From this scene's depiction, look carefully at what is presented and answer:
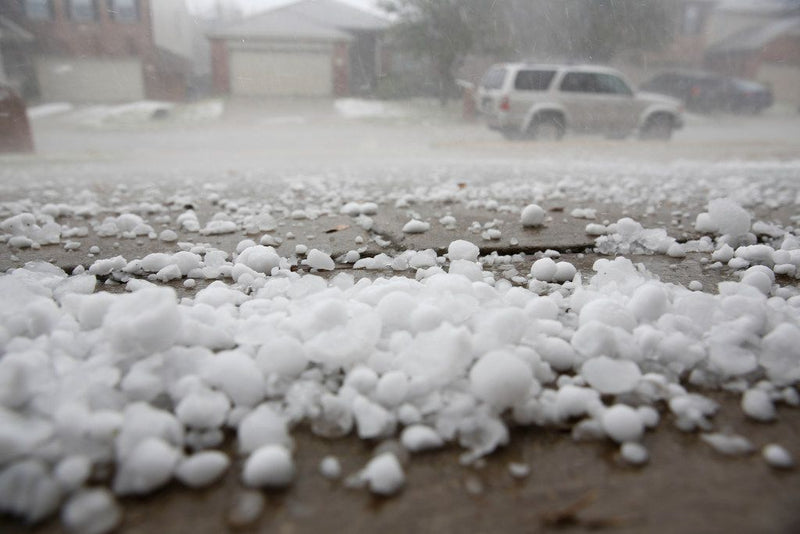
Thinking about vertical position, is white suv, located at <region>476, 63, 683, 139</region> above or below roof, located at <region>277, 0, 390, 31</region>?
below

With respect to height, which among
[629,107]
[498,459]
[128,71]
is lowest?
[498,459]

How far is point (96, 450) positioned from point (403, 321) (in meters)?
0.46

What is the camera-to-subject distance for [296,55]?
1123 centimetres

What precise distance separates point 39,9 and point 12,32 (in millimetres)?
1322

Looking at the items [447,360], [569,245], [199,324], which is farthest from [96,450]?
[569,245]

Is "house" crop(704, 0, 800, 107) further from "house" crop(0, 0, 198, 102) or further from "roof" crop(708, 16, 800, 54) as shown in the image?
"house" crop(0, 0, 198, 102)

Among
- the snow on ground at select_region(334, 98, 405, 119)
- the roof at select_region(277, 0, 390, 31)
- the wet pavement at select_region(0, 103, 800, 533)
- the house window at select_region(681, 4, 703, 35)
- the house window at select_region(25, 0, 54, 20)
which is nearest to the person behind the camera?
the wet pavement at select_region(0, 103, 800, 533)

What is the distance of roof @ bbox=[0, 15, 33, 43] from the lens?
9812mm

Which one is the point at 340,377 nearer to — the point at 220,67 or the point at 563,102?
the point at 563,102

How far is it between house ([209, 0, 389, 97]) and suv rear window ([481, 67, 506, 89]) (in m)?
4.54

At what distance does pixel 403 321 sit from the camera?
→ 812mm

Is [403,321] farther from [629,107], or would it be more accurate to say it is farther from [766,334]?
[629,107]

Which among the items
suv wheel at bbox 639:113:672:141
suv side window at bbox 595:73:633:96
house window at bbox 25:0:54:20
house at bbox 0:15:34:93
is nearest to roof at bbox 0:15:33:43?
house at bbox 0:15:34:93

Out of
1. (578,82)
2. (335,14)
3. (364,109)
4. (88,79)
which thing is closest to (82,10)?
(88,79)
